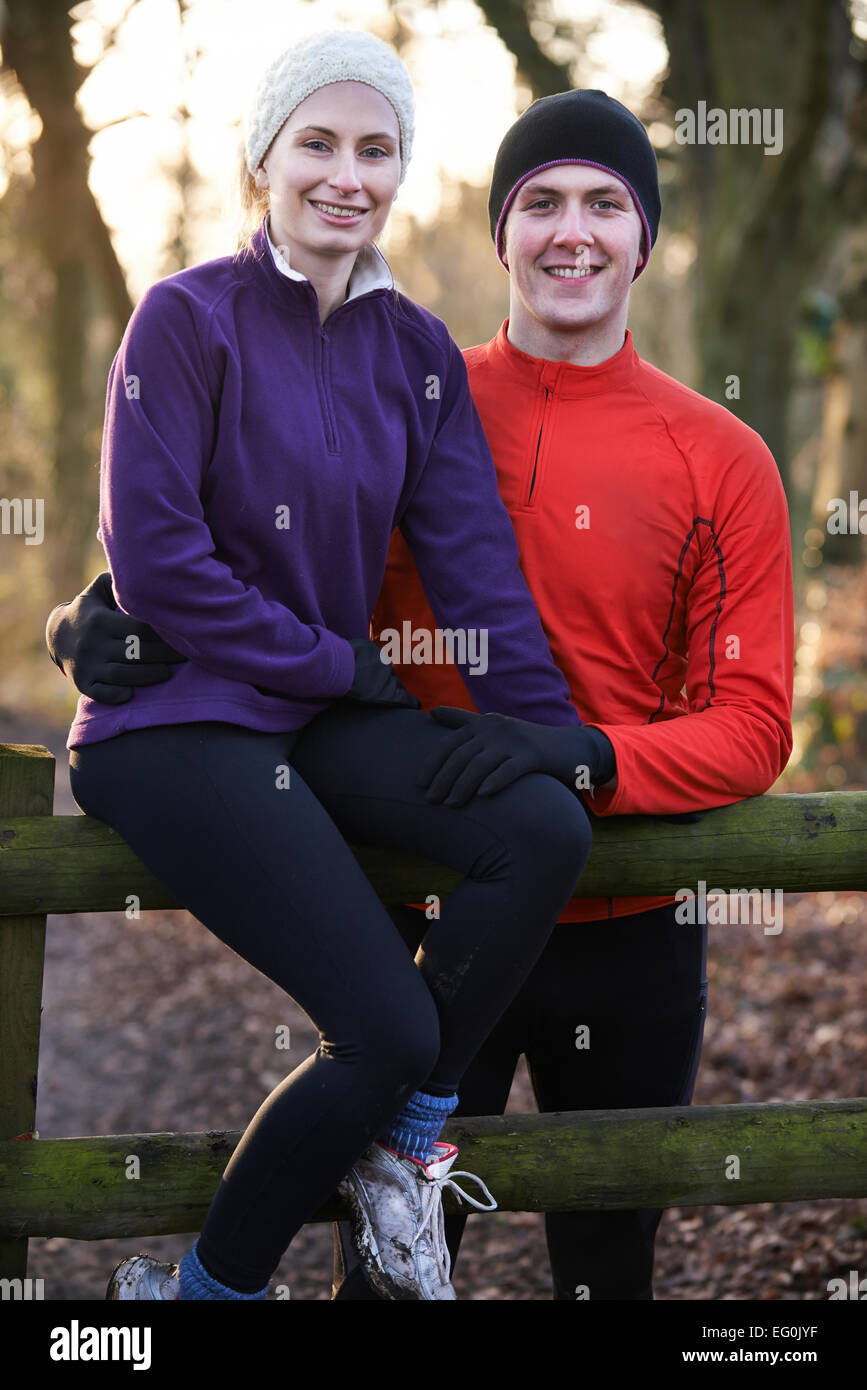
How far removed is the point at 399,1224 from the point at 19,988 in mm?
934

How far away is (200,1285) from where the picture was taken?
7.48 ft

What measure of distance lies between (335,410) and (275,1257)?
152 cm

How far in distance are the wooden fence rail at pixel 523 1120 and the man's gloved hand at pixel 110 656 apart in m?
0.39

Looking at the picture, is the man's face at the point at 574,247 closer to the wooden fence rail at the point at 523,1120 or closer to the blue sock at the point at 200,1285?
the wooden fence rail at the point at 523,1120

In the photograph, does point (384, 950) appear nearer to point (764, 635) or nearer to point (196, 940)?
point (764, 635)

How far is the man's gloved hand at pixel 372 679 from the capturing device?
2508 mm

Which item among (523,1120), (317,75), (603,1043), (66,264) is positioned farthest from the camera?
(66,264)

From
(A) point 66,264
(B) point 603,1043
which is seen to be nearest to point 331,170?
(B) point 603,1043

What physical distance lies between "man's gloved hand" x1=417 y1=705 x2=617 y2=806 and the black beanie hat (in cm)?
111

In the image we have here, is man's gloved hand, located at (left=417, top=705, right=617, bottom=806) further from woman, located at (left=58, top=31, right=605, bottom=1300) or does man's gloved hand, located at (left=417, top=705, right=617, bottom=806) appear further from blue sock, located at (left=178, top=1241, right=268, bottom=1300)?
blue sock, located at (left=178, top=1241, right=268, bottom=1300)

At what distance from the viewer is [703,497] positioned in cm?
284

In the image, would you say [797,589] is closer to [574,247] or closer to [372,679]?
[574,247]
